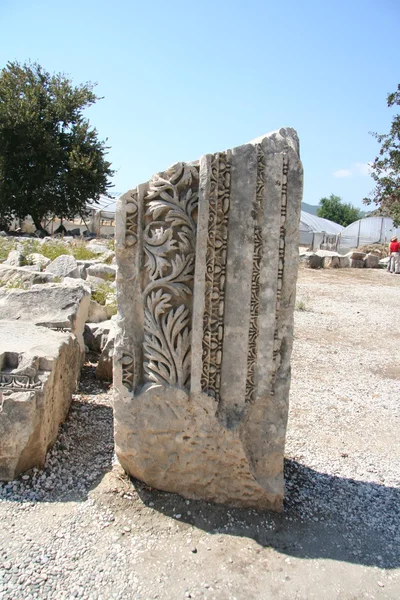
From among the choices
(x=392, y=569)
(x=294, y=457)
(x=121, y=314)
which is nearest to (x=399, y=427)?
(x=294, y=457)

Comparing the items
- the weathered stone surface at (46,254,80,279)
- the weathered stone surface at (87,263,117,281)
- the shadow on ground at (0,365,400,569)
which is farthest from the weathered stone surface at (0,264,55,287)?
the shadow on ground at (0,365,400,569)

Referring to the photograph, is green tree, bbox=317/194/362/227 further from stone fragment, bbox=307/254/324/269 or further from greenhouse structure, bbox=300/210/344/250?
stone fragment, bbox=307/254/324/269

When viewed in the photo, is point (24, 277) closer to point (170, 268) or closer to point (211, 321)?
point (170, 268)

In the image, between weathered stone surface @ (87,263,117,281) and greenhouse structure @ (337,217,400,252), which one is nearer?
weathered stone surface @ (87,263,117,281)

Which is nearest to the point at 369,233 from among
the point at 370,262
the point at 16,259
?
the point at 370,262

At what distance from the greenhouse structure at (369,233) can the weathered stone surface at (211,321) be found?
2619 cm

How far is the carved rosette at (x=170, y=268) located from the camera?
102 inches

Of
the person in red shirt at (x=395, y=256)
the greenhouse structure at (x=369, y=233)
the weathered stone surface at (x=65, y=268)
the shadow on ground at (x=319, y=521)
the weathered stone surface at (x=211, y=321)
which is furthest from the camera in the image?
the greenhouse structure at (x=369, y=233)

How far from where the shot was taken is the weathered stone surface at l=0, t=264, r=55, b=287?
5.79 m

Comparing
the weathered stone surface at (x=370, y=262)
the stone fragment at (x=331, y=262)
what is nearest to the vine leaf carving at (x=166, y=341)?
the stone fragment at (x=331, y=262)

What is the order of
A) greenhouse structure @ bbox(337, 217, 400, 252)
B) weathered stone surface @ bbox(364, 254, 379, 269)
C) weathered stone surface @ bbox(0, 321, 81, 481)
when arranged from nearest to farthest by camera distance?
weathered stone surface @ bbox(0, 321, 81, 481)
weathered stone surface @ bbox(364, 254, 379, 269)
greenhouse structure @ bbox(337, 217, 400, 252)

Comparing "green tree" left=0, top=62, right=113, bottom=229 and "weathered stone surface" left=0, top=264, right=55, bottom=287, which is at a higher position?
"green tree" left=0, top=62, right=113, bottom=229

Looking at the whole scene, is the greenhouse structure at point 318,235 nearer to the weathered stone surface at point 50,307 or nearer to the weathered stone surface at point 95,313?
the weathered stone surface at point 95,313

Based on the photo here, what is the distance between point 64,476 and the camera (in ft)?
9.54
